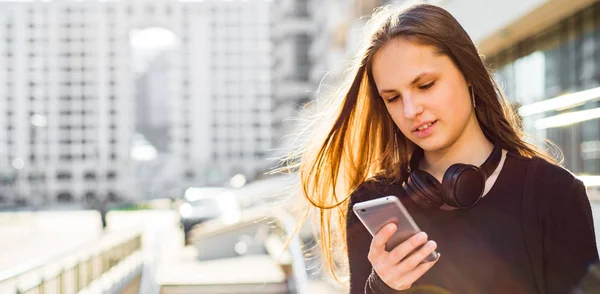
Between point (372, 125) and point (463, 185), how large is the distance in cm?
59

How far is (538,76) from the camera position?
416 inches

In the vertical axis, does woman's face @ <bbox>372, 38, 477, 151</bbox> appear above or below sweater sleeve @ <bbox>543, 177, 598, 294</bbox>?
above

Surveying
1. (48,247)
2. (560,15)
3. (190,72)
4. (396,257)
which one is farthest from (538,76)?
(190,72)

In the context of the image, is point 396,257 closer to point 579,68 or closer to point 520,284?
point 520,284

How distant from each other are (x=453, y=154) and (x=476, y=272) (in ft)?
1.17

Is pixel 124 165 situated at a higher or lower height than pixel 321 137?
lower

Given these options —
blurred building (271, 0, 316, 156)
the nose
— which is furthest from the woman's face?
blurred building (271, 0, 316, 156)

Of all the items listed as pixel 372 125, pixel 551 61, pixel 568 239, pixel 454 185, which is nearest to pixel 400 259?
pixel 454 185

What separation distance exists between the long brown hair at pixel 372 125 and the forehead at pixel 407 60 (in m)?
0.02

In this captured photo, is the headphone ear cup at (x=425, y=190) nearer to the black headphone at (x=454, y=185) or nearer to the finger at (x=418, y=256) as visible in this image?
the black headphone at (x=454, y=185)

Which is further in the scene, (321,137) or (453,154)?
(321,137)

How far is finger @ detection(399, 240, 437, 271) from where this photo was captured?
1650 mm

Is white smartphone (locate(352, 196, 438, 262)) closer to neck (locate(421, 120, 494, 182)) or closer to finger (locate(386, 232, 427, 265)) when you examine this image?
finger (locate(386, 232, 427, 265))

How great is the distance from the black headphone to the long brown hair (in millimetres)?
151
